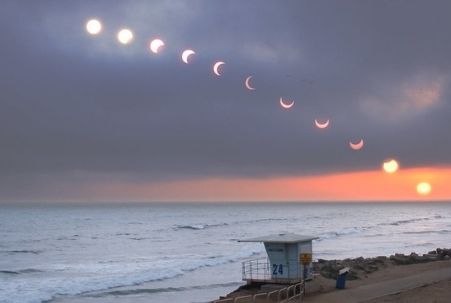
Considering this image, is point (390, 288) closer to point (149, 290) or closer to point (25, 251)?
point (149, 290)

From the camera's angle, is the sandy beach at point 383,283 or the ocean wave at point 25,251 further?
the ocean wave at point 25,251

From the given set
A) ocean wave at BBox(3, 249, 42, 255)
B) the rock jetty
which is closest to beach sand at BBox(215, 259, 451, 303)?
the rock jetty

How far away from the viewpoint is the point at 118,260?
2227 inches

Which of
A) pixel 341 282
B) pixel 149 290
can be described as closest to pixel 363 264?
pixel 341 282

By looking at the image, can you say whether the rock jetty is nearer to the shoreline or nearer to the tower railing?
the shoreline

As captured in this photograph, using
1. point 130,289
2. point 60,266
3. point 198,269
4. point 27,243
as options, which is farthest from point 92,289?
point 27,243

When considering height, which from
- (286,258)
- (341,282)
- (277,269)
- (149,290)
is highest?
(286,258)

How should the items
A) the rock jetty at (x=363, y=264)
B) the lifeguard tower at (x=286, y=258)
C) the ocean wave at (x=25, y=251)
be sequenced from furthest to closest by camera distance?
the ocean wave at (x=25, y=251) → the rock jetty at (x=363, y=264) → the lifeguard tower at (x=286, y=258)

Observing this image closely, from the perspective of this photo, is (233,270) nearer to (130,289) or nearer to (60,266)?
(130,289)

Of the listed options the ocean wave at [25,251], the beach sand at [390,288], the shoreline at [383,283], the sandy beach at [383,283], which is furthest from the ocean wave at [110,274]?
the ocean wave at [25,251]

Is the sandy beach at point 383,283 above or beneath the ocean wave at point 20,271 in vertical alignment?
above

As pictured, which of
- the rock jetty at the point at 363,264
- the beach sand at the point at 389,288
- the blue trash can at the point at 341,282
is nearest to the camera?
the beach sand at the point at 389,288

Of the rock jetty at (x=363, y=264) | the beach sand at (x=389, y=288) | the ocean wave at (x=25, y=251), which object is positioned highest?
the rock jetty at (x=363, y=264)

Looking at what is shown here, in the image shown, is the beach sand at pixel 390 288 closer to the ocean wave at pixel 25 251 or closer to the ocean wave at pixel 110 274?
the ocean wave at pixel 110 274
